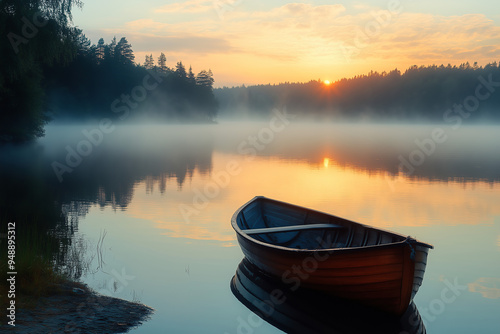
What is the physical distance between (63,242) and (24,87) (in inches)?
1050

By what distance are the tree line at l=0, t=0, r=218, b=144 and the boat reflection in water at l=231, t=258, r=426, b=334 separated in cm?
1276

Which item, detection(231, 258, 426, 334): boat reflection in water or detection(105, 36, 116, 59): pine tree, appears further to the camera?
detection(105, 36, 116, 59): pine tree

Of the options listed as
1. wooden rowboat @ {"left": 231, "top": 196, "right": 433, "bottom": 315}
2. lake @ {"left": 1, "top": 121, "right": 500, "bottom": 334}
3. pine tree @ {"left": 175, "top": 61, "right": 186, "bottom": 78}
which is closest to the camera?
wooden rowboat @ {"left": 231, "top": 196, "right": 433, "bottom": 315}

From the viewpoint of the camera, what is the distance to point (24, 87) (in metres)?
33.7

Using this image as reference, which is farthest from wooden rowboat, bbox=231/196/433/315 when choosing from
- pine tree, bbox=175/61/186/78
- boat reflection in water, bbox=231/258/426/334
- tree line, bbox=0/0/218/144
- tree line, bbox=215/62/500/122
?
tree line, bbox=215/62/500/122

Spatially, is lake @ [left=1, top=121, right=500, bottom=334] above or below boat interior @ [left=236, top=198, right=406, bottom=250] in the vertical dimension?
below

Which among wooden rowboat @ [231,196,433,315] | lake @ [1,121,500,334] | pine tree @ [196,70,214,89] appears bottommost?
lake @ [1,121,500,334]

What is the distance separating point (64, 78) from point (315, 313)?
83.6 metres

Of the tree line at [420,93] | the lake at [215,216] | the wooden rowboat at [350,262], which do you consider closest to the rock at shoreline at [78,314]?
the lake at [215,216]

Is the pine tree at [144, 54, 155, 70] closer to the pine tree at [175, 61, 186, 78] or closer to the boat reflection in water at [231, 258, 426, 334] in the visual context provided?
the pine tree at [175, 61, 186, 78]

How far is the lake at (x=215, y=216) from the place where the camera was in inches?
A: 331

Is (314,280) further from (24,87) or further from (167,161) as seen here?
(24,87)

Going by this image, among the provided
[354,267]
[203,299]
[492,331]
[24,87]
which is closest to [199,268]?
[203,299]

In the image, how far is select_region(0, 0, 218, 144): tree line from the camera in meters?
16.9
